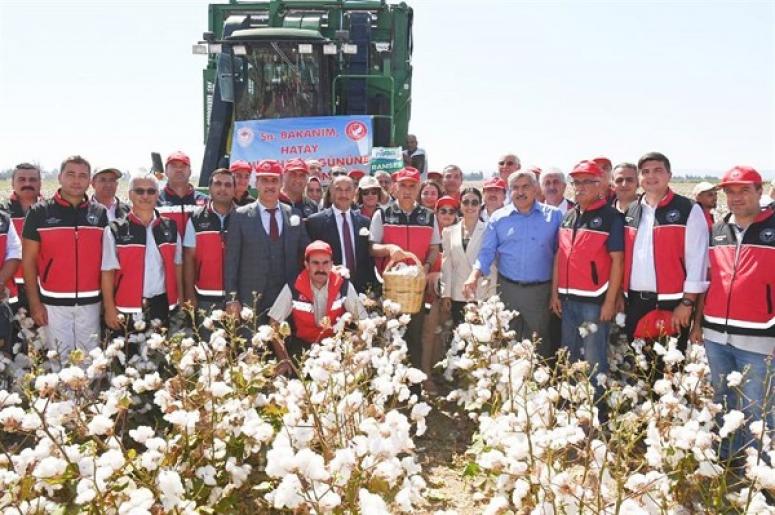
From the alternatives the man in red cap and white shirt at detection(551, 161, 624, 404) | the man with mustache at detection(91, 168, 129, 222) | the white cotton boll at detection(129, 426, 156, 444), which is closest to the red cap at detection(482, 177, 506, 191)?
the man in red cap and white shirt at detection(551, 161, 624, 404)

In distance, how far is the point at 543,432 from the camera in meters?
2.75

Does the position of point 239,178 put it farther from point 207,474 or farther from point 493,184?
point 207,474

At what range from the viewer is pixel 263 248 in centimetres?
534

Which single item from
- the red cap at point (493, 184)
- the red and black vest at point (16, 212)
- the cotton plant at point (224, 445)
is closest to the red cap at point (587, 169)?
the red cap at point (493, 184)

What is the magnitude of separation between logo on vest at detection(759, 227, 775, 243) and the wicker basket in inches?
92.6

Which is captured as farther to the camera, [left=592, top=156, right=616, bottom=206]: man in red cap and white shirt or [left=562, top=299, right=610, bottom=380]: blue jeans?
[left=592, top=156, right=616, bottom=206]: man in red cap and white shirt

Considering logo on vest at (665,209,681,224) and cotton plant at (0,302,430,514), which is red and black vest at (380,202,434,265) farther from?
cotton plant at (0,302,430,514)

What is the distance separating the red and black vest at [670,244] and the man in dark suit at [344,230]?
236cm

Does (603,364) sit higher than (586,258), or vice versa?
(586,258)

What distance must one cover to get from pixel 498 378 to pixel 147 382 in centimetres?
202

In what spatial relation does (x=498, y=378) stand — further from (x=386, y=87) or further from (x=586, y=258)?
(x=386, y=87)

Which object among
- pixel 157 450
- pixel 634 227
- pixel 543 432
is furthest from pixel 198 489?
pixel 634 227

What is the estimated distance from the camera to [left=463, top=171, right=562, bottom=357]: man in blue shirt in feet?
17.7

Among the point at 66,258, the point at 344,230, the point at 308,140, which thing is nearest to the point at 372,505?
the point at 66,258
